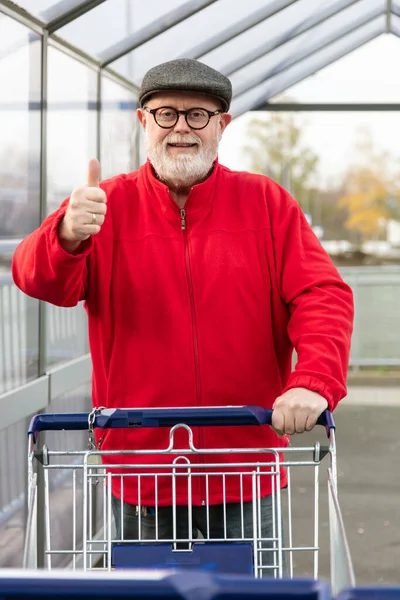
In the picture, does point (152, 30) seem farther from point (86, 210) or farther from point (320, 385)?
point (320, 385)

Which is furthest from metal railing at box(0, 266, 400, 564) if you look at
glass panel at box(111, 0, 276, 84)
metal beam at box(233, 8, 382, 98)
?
metal beam at box(233, 8, 382, 98)

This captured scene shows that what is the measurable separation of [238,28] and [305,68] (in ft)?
10.2

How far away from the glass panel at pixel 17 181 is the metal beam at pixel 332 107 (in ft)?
19.3

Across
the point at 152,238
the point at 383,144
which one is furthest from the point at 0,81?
the point at 383,144

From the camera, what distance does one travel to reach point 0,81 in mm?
3932

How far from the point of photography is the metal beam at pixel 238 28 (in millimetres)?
6824

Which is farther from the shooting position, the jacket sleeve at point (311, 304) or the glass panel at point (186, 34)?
the glass panel at point (186, 34)


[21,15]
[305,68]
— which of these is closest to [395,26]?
[305,68]

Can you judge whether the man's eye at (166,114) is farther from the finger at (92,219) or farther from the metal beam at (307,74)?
the metal beam at (307,74)

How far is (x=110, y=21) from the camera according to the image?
201 inches

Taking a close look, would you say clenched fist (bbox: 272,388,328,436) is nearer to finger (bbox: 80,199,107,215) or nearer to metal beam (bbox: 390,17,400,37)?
finger (bbox: 80,199,107,215)

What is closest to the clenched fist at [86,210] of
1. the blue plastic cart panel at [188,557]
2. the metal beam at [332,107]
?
the blue plastic cart panel at [188,557]

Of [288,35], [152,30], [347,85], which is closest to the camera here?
[152,30]

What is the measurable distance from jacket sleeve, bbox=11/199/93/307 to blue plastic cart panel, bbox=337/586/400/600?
155 centimetres
